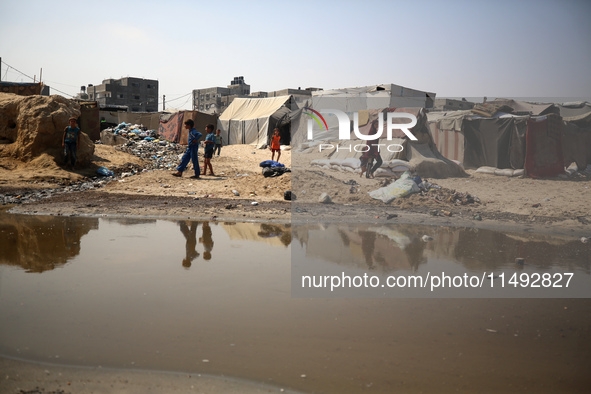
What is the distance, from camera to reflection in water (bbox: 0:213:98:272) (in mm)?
4598

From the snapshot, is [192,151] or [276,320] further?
[192,151]

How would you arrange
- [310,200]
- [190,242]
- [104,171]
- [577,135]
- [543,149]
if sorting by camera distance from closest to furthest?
[190,242]
[310,200]
[543,149]
[577,135]
[104,171]

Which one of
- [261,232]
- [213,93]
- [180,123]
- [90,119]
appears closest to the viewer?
[261,232]

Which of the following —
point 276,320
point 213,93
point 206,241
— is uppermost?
point 213,93

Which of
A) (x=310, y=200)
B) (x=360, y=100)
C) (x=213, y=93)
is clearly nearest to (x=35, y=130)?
(x=310, y=200)

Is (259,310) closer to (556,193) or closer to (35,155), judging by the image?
(556,193)

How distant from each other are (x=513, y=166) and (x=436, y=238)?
13.9 ft

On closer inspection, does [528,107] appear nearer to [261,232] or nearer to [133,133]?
[261,232]

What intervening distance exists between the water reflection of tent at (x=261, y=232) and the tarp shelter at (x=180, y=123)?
17.4 m

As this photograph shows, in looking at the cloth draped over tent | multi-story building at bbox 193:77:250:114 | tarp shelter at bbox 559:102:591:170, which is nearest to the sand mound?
the cloth draped over tent

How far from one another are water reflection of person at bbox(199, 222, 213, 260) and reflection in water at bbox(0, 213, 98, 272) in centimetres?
138

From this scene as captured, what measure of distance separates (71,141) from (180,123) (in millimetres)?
→ 12914

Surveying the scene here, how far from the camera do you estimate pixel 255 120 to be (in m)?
23.4
